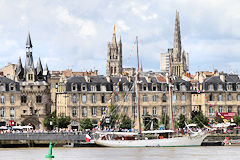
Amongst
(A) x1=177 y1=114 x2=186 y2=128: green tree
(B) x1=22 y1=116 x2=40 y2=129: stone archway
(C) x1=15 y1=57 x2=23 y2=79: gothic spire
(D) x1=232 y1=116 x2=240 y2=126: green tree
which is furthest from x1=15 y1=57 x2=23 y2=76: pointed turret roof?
(D) x1=232 y1=116 x2=240 y2=126: green tree

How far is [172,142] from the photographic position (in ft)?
284

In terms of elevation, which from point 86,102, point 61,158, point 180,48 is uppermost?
point 180,48

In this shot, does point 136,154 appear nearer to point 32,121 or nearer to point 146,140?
point 146,140

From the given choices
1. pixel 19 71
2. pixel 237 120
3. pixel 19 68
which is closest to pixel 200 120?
pixel 237 120

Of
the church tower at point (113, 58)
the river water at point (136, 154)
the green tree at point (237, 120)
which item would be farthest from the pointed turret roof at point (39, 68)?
the church tower at point (113, 58)

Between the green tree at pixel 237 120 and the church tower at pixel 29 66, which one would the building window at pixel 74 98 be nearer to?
the church tower at pixel 29 66

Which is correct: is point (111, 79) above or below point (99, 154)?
above

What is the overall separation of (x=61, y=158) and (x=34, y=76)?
47.4m

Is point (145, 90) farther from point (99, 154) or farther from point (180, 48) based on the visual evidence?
point (180, 48)

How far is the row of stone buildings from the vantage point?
109812 mm

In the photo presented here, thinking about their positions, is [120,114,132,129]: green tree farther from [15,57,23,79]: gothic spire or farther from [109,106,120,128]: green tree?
[15,57,23,79]: gothic spire

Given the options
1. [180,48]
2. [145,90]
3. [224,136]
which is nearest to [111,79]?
[145,90]

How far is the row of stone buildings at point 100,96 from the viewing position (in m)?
110

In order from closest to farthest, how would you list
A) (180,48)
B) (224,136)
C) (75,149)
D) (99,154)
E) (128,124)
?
(99,154), (75,149), (224,136), (128,124), (180,48)
